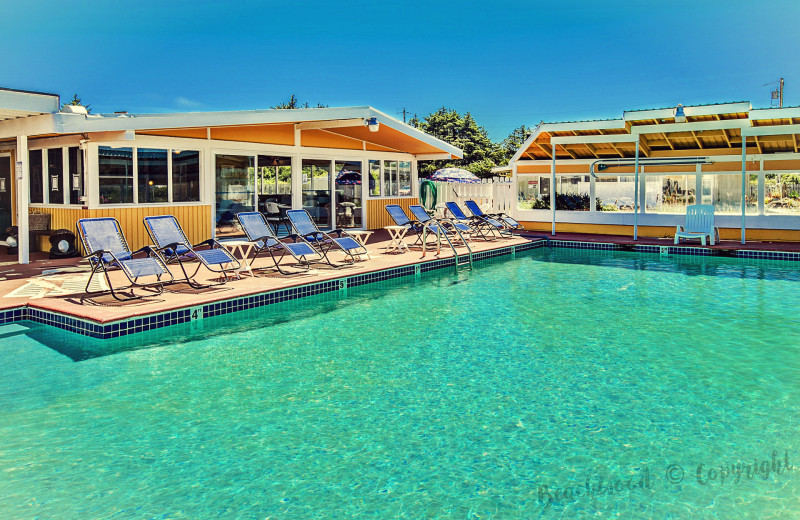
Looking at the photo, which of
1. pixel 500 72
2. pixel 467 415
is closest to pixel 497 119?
pixel 500 72

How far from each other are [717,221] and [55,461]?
14.3 metres

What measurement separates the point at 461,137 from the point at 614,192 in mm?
26421

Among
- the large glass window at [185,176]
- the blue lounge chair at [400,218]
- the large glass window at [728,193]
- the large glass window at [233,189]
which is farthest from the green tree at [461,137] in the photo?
the large glass window at [185,176]

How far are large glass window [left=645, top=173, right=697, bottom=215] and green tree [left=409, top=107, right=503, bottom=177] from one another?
A: 74.7 ft

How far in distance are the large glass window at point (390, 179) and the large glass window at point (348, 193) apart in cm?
112

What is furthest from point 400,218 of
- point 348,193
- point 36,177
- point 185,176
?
point 36,177

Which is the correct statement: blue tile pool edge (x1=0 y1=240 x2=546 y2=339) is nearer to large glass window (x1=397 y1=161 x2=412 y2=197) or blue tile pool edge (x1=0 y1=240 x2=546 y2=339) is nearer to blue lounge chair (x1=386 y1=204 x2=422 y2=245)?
blue lounge chair (x1=386 y1=204 x2=422 y2=245)

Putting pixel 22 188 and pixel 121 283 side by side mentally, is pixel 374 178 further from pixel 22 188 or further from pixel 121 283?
pixel 121 283

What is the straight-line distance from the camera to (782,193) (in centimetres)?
1366

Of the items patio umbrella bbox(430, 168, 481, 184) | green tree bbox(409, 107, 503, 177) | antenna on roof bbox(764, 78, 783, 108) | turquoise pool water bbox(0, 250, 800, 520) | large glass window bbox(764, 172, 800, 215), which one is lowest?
turquoise pool water bbox(0, 250, 800, 520)

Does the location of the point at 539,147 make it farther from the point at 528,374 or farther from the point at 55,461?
the point at 55,461

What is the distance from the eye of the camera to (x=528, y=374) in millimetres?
5070

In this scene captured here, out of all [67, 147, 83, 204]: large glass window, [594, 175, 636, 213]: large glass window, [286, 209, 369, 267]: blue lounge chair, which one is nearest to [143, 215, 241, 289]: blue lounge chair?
[286, 209, 369, 267]: blue lounge chair

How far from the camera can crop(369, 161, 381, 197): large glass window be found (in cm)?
1612
